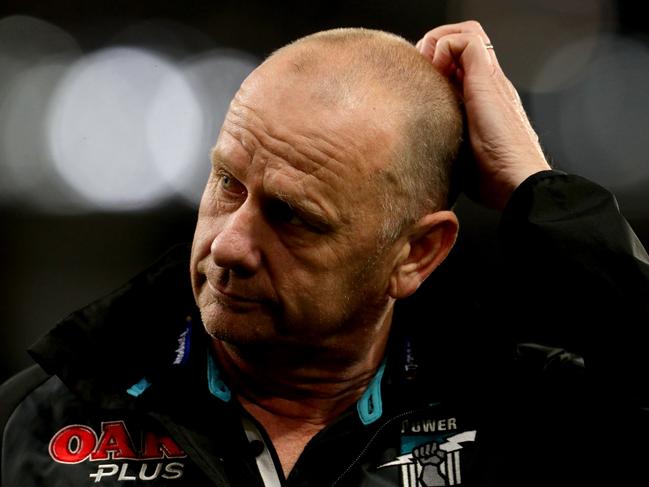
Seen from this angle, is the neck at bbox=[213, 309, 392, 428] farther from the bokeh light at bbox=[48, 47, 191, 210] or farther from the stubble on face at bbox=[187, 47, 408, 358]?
the bokeh light at bbox=[48, 47, 191, 210]

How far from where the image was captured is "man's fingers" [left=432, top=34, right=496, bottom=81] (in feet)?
5.18

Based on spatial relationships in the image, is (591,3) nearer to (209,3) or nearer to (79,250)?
(209,3)

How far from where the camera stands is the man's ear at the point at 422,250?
152 cm

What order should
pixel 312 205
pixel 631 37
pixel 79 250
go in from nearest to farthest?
1. pixel 312 205
2. pixel 79 250
3. pixel 631 37

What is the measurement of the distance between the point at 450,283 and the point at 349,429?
403 mm

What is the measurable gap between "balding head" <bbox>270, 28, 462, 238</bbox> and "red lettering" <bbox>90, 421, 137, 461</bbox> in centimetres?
58

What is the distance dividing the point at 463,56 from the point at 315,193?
1.52 feet

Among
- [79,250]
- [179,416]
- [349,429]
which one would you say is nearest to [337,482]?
[349,429]

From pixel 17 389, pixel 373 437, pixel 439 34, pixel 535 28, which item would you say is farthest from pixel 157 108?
pixel 373 437

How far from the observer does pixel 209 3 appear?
163 inches

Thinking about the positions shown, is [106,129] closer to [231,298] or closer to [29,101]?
[29,101]

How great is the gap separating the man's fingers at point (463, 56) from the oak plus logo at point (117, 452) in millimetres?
886

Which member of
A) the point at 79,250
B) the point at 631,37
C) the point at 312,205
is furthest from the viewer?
the point at 631,37

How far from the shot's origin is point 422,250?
1560 millimetres
